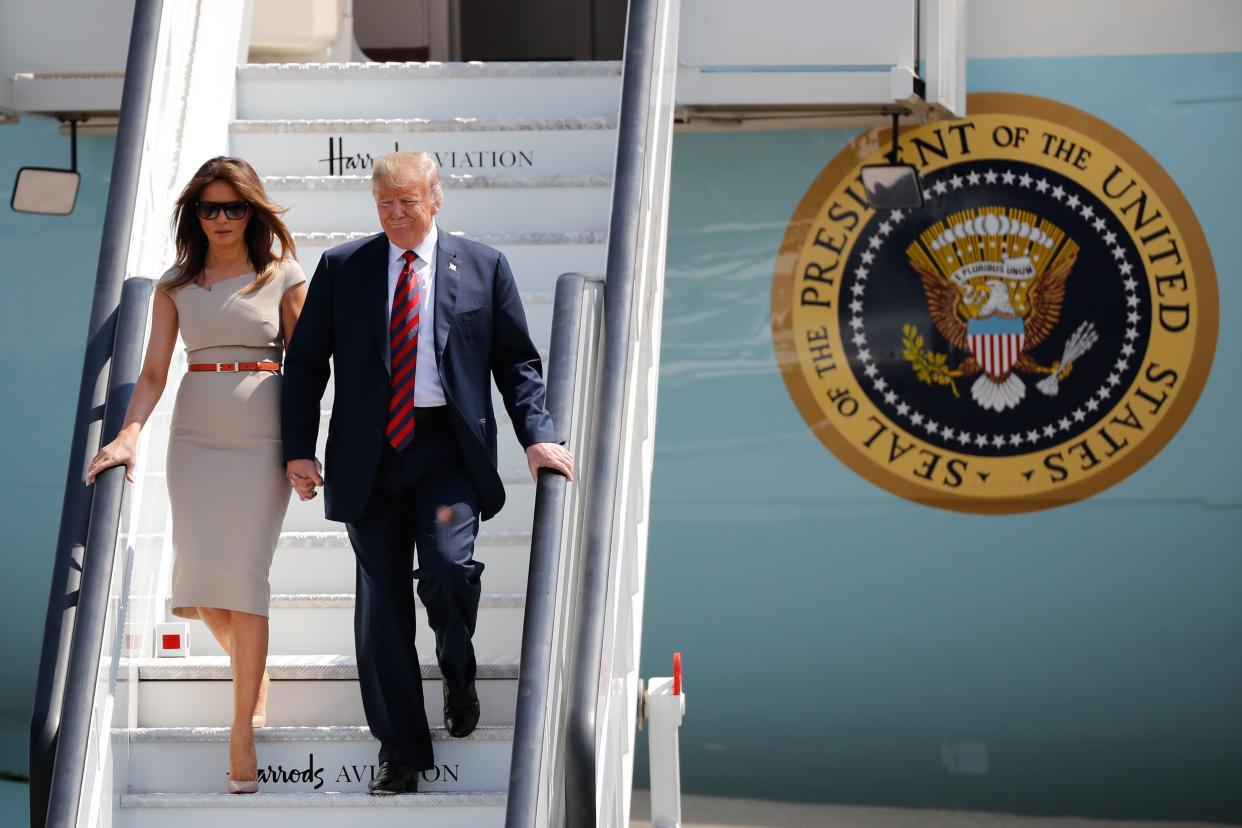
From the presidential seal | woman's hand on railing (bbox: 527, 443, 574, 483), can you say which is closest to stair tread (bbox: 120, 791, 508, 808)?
woman's hand on railing (bbox: 527, 443, 574, 483)

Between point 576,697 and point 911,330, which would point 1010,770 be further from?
point 576,697

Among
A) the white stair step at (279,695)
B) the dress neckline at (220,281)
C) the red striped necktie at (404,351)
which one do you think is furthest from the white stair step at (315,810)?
the dress neckline at (220,281)

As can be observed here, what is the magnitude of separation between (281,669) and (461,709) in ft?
1.71

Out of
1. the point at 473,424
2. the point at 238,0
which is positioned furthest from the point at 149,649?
the point at 238,0

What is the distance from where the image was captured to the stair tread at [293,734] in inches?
156

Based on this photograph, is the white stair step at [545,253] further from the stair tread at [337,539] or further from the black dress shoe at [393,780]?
the black dress shoe at [393,780]

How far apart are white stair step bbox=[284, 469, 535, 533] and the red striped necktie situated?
31.1 inches

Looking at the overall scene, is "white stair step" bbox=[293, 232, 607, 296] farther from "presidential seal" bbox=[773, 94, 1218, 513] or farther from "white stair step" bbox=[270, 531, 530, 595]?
"presidential seal" bbox=[773, 94, 1218, 513]

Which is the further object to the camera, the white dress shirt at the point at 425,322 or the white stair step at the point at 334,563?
the white stair step at the point at 334,563

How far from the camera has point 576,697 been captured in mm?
3504

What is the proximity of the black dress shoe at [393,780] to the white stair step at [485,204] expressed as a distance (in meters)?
1.77

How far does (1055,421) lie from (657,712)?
3034 mm

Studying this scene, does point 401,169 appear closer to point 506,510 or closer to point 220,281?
point 220,281

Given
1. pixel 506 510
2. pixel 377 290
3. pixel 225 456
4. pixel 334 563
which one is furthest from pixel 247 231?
pixel 506 510
